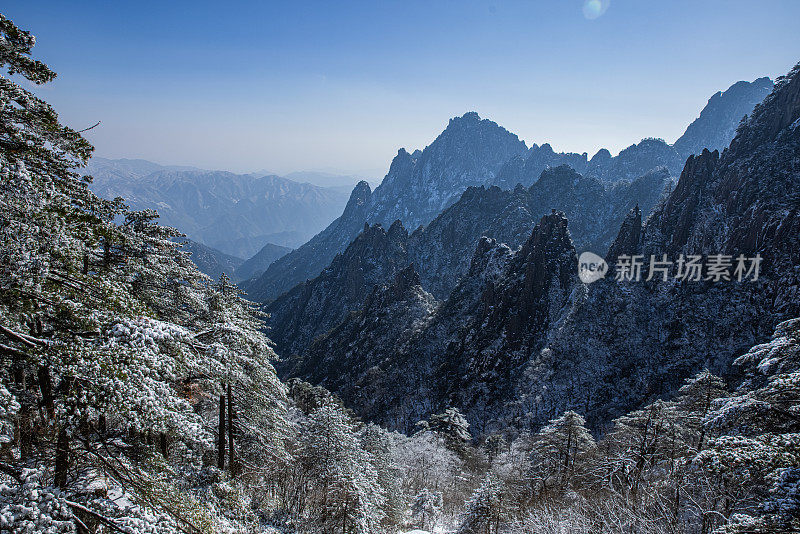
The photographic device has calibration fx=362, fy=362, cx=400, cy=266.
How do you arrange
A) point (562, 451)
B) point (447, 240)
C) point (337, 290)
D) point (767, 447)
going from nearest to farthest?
1. point (767, 447)
2. point (562, 451)
3. point (337, 290)
4. point (447, 240)

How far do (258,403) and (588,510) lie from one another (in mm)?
15844

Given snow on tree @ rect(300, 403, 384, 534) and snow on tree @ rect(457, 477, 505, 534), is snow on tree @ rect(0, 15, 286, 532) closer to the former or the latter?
snow on tree @ rect(300, 403, 384, 534)

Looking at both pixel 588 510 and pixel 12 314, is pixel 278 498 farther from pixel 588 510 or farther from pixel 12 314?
pixel 12 314

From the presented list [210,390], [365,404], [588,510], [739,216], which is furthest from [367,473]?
[739,216]

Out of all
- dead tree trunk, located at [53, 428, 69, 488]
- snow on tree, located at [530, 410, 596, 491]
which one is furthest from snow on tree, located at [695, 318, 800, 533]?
snow on tree, located at [530, 410, 596, 491]

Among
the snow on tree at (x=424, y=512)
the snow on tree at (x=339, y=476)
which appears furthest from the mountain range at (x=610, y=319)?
the snow on tree at (x=339, y=476)

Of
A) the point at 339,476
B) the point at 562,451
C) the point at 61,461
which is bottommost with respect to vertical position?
the point at 562,451

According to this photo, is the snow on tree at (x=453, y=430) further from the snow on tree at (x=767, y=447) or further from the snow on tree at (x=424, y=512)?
the snow on tree at (x=767, y=447)

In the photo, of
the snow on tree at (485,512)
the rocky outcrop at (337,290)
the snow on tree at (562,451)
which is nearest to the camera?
the snow on tree at (485,512)

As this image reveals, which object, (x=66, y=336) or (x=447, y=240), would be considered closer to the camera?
(x=66, y=336)

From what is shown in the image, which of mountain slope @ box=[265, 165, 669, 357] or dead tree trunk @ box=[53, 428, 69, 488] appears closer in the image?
dead tree trunk @ box=[53, 428, 69, 488]

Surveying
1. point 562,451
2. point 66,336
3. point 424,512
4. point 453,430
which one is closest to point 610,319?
point 453,430

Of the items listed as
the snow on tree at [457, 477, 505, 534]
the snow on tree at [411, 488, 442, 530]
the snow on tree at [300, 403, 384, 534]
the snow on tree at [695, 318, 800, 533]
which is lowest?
the snow on tree at [411, 488, 442, 530]

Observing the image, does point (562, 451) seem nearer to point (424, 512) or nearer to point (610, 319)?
point (424, 512)
